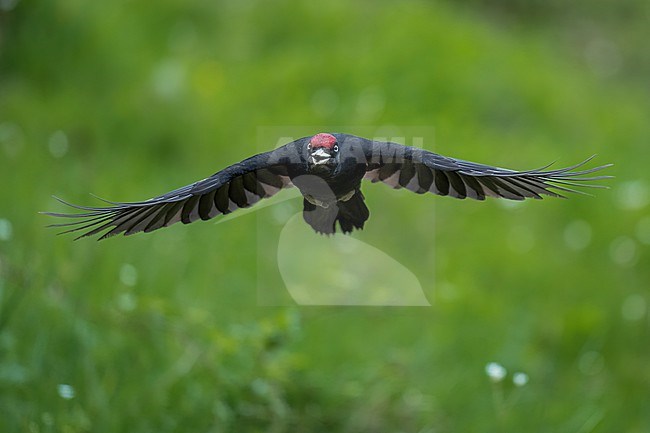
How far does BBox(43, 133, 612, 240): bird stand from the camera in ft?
4.90

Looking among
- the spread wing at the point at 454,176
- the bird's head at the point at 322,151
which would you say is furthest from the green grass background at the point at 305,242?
the bird's head at the point at 322,151

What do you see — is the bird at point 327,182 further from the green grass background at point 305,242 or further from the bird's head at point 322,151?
the green grass background at point 305,242

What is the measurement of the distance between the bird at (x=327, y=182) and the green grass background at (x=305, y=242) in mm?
934

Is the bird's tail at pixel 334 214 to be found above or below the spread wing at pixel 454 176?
below

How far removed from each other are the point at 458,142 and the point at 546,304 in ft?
4.00

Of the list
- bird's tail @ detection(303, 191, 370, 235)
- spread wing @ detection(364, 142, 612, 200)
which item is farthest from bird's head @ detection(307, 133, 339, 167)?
bird's tail @ detection(303, 191, 370, 235)

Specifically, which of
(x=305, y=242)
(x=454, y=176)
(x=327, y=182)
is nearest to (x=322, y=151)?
(x=327, y=182)

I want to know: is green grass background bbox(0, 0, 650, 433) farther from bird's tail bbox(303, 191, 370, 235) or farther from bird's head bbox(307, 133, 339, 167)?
bird's head bbox(307, 133, 339, 167)

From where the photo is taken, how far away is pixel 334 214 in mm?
1689

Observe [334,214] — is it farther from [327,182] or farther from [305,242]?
[305,242]

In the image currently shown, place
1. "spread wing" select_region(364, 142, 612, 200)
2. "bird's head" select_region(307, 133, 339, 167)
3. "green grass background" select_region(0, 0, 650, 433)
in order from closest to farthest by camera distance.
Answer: "bird's head" select_region(307, 133, 339, 167) < "spread wing" select_region(364, 142, 612, 200) < "green grass background" select_region(0, 0, 650, 433)

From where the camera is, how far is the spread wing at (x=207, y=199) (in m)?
1.53

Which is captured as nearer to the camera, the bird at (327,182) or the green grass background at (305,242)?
the bird at (327,182)

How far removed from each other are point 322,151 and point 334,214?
0.27 metres
